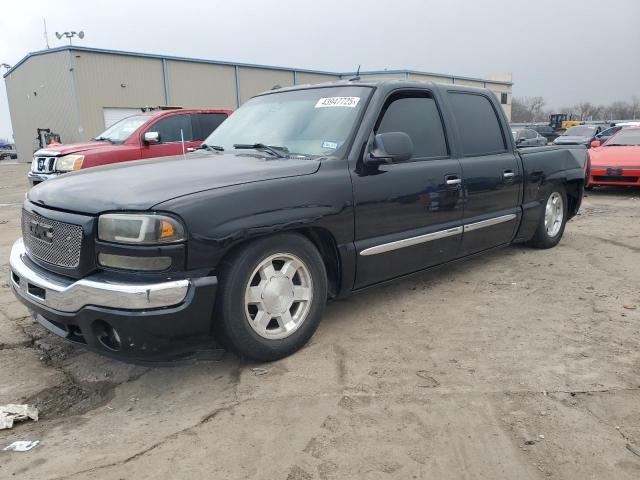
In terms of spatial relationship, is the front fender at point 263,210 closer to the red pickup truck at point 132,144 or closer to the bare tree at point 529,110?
the red pickup truck at point 132,144

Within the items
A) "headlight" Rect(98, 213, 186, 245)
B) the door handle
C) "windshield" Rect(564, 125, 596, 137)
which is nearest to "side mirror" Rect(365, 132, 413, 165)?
the door handle

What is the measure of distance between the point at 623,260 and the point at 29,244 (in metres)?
5.56

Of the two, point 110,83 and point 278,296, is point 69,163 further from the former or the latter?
point 110,83

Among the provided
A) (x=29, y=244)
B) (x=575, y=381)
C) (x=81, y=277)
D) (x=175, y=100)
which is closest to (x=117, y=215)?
(x=81, y=277)

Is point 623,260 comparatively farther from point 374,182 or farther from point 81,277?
point 81,277

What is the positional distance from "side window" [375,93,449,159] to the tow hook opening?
2.24m

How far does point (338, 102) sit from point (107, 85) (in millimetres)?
23631

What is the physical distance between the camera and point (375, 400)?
2812mm

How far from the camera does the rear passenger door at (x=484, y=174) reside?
4.48 m

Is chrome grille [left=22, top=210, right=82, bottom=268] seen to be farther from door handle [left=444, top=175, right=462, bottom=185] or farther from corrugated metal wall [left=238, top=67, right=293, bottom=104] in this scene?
corrugated metal wall [left=238, top=67, right=293, bottom=104]

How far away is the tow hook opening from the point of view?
8.98ft

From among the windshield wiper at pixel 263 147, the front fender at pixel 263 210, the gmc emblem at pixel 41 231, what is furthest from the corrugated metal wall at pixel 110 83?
the front fender at pixel 263 210

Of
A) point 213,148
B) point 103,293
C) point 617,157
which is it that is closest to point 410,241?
Answer: point 213,148

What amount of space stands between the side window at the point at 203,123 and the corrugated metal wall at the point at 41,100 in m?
16.9
